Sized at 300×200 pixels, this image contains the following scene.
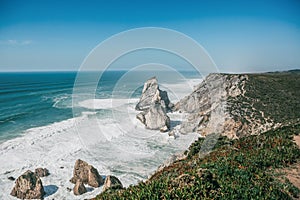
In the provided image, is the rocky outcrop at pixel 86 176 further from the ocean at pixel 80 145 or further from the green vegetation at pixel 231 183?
the green vegetation at pixel 231 183

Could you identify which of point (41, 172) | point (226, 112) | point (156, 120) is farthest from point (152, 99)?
point (41, 172)

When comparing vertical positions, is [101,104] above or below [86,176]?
above

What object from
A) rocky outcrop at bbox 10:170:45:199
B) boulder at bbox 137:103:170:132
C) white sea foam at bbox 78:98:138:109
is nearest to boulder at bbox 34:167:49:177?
rocky outcrop at bbox 10:170:45:199

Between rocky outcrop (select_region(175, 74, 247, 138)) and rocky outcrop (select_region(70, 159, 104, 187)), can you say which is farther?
rocky outcrop (select_region(175, 74, 247, 138))

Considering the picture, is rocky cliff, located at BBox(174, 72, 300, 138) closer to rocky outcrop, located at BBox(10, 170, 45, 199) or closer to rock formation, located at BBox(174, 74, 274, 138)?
rock formation, located at BBox(174, 74, 274, 138)

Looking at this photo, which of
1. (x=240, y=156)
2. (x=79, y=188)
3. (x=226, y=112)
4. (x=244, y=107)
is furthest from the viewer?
(x=244, y=107)

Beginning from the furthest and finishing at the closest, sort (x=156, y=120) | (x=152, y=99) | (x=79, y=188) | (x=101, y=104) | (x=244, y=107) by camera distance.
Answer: (x=101, y=104) < (x=152, y=99) < (x=156, y=120) < (x=244, y=107) < (x=79, y=188)

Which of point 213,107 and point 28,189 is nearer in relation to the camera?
point 28,189

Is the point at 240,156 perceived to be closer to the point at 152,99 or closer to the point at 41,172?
the point at 41,172

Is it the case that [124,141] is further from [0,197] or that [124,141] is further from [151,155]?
[0,197]
